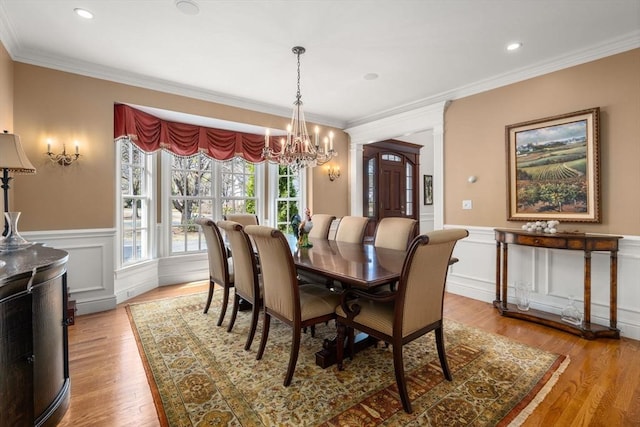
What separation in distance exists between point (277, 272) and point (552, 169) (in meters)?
3.03

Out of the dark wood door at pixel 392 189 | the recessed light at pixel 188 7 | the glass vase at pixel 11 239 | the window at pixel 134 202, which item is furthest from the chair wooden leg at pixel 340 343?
the dark wood door at pixel 392 189

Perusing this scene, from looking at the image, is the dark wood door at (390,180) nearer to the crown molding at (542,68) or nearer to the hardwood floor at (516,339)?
the crown molding at (542,68)

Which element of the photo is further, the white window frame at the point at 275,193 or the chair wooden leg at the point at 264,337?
the white window frame at the point at 275,193

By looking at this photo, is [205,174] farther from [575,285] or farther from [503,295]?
[575,285]

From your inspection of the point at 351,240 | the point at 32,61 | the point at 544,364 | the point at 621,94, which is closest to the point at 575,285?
the point at 544,364

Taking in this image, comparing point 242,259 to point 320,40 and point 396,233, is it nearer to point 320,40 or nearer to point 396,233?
point 396,233

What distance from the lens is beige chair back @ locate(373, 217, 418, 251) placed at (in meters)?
2.99

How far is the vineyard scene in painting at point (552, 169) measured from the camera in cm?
300

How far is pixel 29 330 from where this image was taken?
1364 mm

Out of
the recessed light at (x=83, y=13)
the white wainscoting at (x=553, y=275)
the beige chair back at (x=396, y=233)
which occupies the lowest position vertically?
the white wainscoting at (x=553, y=275)

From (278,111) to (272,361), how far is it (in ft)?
12.0

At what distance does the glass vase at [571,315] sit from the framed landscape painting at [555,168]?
85 centimetres

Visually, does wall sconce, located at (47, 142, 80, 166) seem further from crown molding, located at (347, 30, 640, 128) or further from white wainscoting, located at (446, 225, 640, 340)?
white wainscoting, located at (446, 225, 640, 340)

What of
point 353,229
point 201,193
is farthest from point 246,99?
point 353,229
